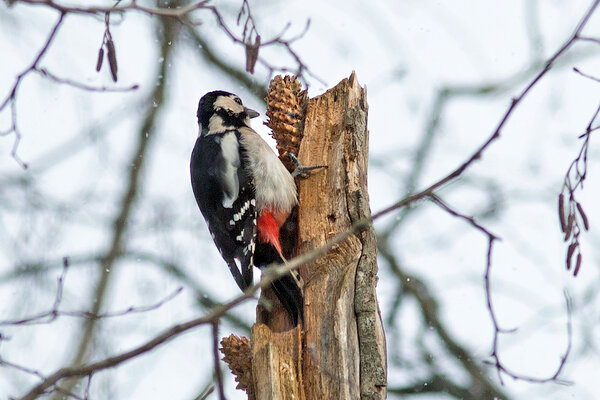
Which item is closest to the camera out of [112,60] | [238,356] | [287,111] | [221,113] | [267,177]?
[112,60]

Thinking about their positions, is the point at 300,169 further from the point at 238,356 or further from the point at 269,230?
the point at 238,356

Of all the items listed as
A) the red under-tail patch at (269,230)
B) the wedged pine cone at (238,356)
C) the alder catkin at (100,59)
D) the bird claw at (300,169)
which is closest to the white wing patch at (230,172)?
the red under-tail patch at (269,230)

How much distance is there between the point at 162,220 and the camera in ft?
18.2

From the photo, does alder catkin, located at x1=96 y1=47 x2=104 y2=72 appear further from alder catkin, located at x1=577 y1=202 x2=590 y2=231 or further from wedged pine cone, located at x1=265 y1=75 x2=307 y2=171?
alder catkin, located at x1=577 y1=202 x2=590 y2=231

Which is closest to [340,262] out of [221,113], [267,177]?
[267,177]

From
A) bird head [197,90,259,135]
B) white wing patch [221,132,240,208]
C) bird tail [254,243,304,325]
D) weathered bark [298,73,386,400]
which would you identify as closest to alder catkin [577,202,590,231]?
weathered bark [298,73,386,400]

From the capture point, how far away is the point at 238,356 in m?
2.82

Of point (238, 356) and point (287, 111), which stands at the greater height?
point (287, 111)

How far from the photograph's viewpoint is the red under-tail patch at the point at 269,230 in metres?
3.38

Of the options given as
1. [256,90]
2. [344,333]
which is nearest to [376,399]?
[344,333]

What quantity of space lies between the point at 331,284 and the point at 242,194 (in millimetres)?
943

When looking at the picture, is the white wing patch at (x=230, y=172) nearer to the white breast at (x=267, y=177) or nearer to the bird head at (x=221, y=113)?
the white breast at (x=267, y=177)

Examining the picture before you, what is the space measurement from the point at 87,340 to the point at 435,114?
11.6 feet

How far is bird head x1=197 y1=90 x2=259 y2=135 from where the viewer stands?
13.5 feet
